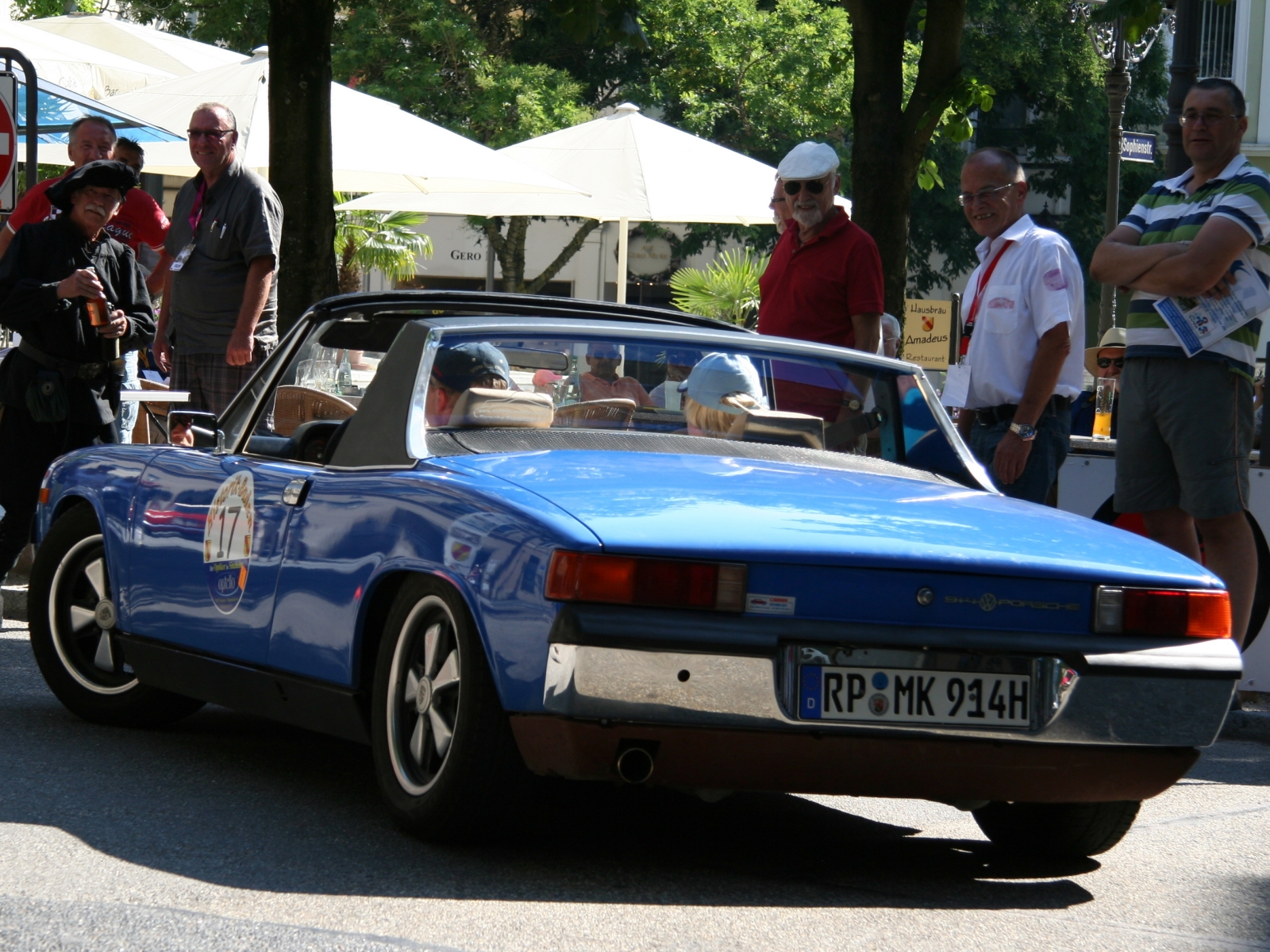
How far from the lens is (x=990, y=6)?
41969 millimetres

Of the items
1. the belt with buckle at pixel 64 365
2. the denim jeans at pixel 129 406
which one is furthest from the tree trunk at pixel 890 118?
the belt with buckle at pixel 64 365

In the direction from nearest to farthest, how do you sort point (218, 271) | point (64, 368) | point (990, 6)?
point (64, 368) < point (218, 271) < point (990, 6)

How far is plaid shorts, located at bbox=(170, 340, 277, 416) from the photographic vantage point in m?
8.98

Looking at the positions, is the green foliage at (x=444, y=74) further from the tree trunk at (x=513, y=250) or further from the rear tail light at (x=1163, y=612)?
the rear tail light at (x=1163, y=612)

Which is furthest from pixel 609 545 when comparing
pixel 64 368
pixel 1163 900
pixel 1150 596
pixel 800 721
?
pixel 64 368

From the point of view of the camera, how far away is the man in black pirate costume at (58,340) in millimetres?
7832

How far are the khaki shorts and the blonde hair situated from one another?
2.33m

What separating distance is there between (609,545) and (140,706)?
106 inches

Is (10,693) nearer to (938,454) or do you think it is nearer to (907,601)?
(938,454)

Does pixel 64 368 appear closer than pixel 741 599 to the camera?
No

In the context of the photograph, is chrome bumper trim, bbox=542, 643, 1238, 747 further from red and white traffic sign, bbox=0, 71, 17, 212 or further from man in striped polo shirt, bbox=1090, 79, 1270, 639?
red and white traffic sign, bbox=0, 71, 17, 212

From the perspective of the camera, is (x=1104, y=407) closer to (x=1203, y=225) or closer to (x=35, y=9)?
(x=1203, y=225)

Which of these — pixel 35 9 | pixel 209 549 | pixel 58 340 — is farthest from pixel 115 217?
pixel 35 9

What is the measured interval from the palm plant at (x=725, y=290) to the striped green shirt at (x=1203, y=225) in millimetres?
19585
